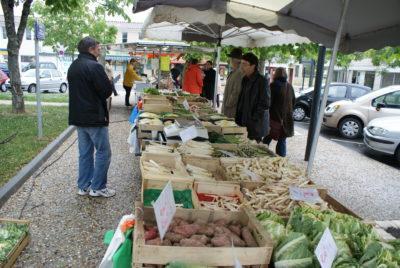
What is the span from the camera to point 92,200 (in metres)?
5.11

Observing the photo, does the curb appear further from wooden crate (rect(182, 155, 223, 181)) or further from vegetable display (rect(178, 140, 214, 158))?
wooden crate (rect(182, 155, 223, 181))

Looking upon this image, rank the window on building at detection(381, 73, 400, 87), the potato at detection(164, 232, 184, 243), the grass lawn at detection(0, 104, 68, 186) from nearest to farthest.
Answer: the potato at detection(164, 232, 184, 243) < the grass lawn at detection(0, 104, 68, 186) < the window on building at detection(381, 73, 400, 87)

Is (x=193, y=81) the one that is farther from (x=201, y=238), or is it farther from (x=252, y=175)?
(x=201, y=238)

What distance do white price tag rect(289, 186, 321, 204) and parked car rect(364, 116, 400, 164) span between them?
647 centimetres

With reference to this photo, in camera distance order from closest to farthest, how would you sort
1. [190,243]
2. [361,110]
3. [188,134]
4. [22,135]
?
[190,243], [188,134], [22,135], [361,110]

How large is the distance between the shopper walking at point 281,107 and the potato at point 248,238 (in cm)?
480

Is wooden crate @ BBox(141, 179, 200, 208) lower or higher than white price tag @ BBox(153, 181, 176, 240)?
lower

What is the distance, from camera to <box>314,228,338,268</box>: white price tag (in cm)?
200

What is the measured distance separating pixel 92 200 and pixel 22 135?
166 inches

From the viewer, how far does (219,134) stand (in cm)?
562

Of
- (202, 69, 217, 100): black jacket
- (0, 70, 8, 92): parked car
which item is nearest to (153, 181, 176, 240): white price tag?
(202, 69, 217, 100): black jacket

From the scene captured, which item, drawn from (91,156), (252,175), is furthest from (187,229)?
(91,156)

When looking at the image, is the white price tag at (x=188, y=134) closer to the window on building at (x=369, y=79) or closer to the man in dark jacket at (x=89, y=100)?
the man in dark jacket at (x=89, y=100)

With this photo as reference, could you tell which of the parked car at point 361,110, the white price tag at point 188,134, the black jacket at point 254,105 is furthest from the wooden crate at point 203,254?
the parked car at point 361,110
